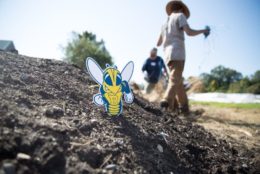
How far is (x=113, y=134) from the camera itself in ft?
5.93

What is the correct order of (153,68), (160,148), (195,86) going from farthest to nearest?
(195,86)
(153,68)
(160,148)

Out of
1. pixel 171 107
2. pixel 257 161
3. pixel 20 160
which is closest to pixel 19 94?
pixel 20 160

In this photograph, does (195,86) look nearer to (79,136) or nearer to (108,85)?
(108,85)

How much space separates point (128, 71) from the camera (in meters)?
2.27

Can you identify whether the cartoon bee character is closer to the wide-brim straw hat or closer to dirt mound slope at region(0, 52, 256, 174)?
dirt mound slope at region(0, 52, 256, 174)

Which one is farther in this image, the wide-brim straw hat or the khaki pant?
the wide-brim straw hat

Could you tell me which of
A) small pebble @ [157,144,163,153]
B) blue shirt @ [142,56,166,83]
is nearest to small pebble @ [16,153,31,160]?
small pebble @ [157,144,163,153]

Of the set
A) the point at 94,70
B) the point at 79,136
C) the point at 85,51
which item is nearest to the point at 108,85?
the point at 94,70

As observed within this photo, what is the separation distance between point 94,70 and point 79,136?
606 mm

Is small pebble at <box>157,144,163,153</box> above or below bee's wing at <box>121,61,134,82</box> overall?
below

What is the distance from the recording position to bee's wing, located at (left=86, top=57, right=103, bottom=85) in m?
2.00

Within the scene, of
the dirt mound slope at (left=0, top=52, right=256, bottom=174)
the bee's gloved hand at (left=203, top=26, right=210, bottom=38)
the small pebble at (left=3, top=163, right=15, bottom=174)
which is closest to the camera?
the small pebble at (left=3, top=163, right=15, bottom=174)

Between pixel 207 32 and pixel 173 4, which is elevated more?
pixel 173 4

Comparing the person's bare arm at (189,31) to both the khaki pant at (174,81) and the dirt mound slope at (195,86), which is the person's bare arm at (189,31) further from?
the dirt mound slope at (195,86)
